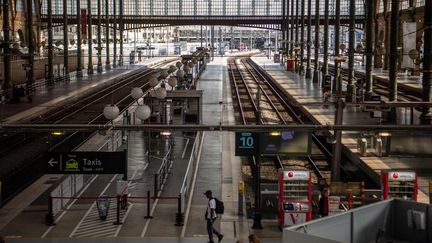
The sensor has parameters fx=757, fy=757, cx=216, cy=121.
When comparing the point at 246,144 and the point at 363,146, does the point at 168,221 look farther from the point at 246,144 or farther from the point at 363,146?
the point at 363,146

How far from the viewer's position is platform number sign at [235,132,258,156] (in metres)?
20.5

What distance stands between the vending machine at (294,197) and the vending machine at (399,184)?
2099 millimetres

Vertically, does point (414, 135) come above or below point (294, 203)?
above

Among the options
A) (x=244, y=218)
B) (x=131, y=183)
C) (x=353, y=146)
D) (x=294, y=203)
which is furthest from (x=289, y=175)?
(x=353, y=146)

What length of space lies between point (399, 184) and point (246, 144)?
430 centimetres

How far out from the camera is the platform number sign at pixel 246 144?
20547 mm

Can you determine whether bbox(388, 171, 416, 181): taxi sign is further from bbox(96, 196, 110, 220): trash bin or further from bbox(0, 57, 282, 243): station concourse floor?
bbox(96, 196, 110, 220): trash bin

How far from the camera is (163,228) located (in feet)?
65.2

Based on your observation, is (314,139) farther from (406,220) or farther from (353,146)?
(406,220)

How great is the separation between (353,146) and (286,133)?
40.9 ft

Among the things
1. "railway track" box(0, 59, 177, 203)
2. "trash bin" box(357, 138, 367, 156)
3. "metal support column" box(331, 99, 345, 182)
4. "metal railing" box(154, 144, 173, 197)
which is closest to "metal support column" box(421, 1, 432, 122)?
"trash bin" box(357, 138, 367, 156)

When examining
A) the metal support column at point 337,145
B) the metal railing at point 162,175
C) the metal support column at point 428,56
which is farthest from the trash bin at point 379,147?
the metal railing at point 162,175

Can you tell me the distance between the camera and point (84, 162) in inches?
808

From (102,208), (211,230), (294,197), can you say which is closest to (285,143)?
(294,197)
